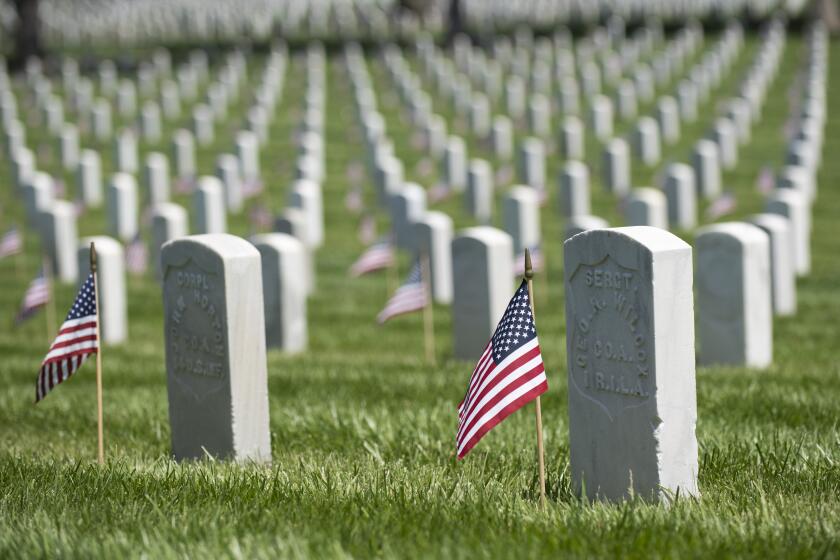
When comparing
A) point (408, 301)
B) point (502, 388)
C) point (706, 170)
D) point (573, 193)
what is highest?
point (706, 170)

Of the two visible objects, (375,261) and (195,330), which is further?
(375,261)

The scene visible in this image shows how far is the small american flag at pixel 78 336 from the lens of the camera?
6.87 meters

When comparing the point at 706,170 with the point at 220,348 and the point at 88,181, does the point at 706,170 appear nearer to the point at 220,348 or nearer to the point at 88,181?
the point at 88,181

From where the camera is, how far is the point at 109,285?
11734mm

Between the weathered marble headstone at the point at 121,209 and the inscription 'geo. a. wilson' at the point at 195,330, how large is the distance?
10764 millimetres

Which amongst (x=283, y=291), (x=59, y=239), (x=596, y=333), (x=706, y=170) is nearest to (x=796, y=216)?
(x=283, y=291)

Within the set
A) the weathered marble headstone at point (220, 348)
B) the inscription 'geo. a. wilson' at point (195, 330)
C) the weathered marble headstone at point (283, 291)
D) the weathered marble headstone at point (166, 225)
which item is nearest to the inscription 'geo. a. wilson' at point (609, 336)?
the weathered marble headstone at point (220, 348)

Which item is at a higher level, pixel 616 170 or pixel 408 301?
pixel 616 170

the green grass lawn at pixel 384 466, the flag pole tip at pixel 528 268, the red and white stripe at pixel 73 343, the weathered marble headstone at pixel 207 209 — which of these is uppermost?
the weathered marble headstone at pixel 207 209

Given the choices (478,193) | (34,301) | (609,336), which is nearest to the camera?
(609,336)

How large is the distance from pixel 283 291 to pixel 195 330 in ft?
13.0

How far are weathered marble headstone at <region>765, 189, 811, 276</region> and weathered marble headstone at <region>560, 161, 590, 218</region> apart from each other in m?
4.47

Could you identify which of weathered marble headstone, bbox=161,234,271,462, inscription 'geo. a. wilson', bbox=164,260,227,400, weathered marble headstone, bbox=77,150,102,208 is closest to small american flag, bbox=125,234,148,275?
inscription 'geo. a. wilson', bbox=164,260,227,400

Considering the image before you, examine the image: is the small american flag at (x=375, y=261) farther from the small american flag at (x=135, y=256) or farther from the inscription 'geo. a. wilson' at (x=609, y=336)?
the inscription 'geo. a. wilson' at (x=609, y=336)
